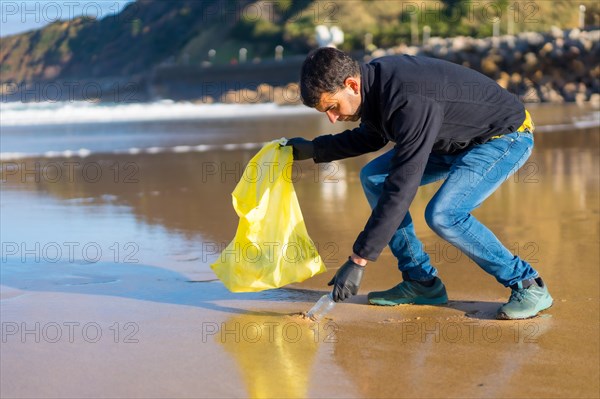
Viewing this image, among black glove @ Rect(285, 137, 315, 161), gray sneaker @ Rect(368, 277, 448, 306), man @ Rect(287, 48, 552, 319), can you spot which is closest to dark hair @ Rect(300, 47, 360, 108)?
man @ Rect(287, 48, 552, 319)

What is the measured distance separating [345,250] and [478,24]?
60174 mm

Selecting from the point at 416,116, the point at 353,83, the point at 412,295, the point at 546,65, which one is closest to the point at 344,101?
the point at 353,83

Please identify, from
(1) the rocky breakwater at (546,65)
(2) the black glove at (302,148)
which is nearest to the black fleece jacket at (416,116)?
(2) the black glove at (302,148)

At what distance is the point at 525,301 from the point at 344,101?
1.18 m

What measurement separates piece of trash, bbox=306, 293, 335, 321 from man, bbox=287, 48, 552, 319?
27 cm

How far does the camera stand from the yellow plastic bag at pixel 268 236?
3920 millimetres

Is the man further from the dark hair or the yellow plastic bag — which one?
the yellow plastic bag

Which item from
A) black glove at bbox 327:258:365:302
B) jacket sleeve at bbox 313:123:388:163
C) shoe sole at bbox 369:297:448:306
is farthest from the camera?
shoe sole at bbox 369:297:448:306

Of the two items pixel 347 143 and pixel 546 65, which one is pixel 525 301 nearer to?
pixel 347 143

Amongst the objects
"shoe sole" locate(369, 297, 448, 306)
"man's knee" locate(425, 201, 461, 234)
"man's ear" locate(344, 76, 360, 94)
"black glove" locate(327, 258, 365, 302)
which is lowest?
"shoe sole" locate(369, 297, 448, 306)

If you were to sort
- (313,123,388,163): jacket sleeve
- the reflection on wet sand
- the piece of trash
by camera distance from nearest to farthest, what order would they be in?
the reflection on wet sand → the piece of trash → (313,123,388,163): jacket sleeve

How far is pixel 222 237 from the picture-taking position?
560 cm

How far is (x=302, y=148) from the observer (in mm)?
4020

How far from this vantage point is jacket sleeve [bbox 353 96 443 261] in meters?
3.22
